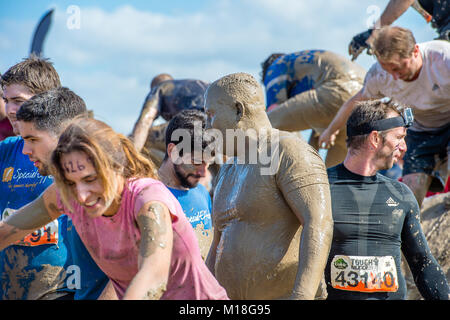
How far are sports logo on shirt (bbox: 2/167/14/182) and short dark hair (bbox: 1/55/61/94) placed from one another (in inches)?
18.7

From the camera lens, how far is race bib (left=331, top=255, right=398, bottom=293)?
3.58 meters

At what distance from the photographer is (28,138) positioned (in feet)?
10.8

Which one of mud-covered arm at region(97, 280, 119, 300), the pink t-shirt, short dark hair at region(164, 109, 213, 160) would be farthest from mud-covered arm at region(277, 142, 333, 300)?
short dark hair at region(164, 109, 213, 160)

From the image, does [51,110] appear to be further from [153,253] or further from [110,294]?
[153,253]

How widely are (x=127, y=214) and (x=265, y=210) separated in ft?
2.64

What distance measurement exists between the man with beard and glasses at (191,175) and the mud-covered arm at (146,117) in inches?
100

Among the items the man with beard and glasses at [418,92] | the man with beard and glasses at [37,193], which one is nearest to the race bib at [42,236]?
the man with beard and glasses at [37,193]

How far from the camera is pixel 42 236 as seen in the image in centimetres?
363

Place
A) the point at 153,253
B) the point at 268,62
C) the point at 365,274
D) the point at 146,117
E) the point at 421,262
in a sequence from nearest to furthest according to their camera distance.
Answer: the point at 153,253 → the point at 365,274 → the point at 421,262 → the point at 146,117 → the point at 268,62

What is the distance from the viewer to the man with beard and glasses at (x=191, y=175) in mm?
4055

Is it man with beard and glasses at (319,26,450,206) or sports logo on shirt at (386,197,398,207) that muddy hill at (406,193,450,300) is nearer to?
man with beard and glasses at (319,26,450,206)

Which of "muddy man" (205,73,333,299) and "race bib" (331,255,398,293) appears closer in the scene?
"muddy man" (205,73,333,299)

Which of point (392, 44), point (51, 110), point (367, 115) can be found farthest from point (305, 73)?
point (51, 110)
